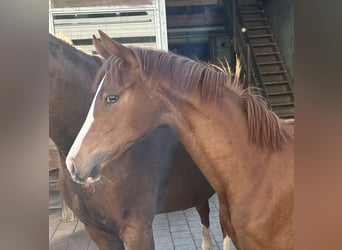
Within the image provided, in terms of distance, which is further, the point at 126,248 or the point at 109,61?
the point at 126,248

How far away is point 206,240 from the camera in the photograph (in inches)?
33.3

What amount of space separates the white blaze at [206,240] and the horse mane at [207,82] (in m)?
0.24

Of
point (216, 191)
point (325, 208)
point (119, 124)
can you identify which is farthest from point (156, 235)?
point (325, 208)

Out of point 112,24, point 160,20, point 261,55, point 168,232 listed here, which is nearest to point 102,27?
point 112,24

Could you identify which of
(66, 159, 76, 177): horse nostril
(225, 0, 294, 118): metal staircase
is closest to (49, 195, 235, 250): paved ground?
(66, 159, 76, 177): horse nostril

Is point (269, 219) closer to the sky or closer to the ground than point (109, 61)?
closer to the ground

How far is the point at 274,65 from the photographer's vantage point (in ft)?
2.74

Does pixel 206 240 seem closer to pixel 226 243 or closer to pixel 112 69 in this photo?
pixel 226 243

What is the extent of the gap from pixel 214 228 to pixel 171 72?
38 cm

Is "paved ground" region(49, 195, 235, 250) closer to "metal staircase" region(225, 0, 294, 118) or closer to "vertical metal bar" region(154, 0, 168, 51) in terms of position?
"metal staircase" region(225, 0, 294, 118)

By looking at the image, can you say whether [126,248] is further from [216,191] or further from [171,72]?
[171,72]

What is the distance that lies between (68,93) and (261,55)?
1.48 ft

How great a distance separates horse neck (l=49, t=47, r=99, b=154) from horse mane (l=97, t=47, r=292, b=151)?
59 mm

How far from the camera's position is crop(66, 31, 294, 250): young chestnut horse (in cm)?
71
